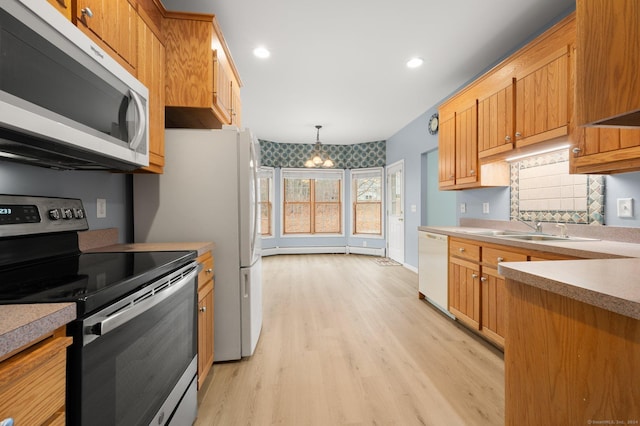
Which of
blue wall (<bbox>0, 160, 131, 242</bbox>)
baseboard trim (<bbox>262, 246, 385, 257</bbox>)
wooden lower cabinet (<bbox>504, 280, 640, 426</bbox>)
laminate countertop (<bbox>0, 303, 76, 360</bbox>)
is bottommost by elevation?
baseboard trim (<bbox>262, 246, 385, 257</bbox>)

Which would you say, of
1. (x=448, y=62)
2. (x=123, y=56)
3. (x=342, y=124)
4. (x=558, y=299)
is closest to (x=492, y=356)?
(x=558, y=299)

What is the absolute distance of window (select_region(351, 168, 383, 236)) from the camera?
6727mm

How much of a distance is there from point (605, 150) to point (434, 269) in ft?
6.03

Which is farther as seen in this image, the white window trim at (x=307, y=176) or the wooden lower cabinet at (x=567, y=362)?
the white window trim at (x=307, y=176)

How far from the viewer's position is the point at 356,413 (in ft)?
5.24

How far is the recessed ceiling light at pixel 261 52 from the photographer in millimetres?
2805

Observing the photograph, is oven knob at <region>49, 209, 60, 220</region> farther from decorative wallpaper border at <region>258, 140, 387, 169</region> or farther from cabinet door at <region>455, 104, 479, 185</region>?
decorative wallpaper border at <region>258, 140, 387, 169</region>

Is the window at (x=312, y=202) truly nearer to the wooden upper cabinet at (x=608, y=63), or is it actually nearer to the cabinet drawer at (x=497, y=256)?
the cabinet drawer at (x=497, y=256)

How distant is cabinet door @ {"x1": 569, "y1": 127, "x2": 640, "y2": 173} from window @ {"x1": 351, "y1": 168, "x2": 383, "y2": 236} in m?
4.83

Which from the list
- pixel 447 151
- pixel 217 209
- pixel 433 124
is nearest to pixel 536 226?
pixel 447 151

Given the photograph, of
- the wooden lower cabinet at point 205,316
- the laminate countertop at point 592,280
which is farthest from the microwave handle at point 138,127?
the laminate countertop at point 592,280

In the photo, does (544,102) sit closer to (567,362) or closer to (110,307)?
(567,362)

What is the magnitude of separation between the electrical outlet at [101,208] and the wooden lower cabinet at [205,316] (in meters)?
0.66

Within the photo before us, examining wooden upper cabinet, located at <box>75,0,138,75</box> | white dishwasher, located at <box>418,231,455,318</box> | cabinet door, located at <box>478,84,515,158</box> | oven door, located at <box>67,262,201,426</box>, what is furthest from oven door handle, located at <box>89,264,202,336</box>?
cabinet door, located at <box>478,84,515,158</box>
